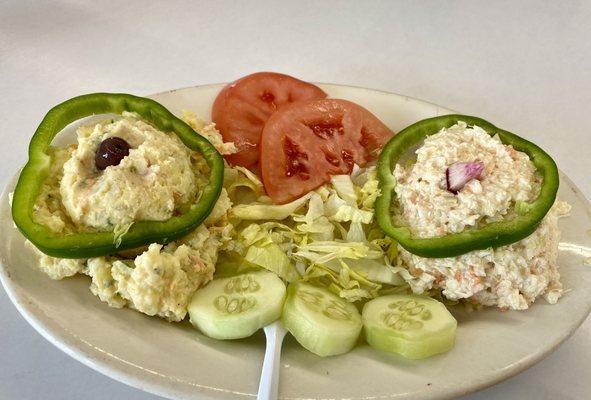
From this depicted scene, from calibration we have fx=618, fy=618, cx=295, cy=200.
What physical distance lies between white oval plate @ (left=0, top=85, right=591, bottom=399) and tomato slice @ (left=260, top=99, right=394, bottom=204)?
0.84 m

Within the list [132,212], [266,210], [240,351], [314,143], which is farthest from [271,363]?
[314,143]

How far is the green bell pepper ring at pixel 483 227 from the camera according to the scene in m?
2.43

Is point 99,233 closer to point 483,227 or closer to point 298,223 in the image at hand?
point 298,223

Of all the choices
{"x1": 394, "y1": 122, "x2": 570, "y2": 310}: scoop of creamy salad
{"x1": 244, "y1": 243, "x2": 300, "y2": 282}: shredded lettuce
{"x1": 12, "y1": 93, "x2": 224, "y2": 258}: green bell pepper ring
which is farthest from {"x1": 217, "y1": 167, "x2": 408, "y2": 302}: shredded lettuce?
{"x1": 12, "y1": 93, "x2": 224, "y2": 258}: green bell pepper ring

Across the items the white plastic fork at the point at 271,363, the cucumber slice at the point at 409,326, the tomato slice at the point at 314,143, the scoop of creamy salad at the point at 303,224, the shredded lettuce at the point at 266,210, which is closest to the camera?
the white plastic fork at the point at 271,363

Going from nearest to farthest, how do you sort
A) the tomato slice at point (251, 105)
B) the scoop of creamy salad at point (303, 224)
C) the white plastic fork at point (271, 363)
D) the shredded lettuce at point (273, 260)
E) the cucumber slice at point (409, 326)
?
the white plastic fork at point (271, 363)
the cucumber slice at point (409, 326)
the scoop of creamy salad at point (303, 224)
the shredded lettuce at point (273, 260)
the tomato slice at point (251, 105)

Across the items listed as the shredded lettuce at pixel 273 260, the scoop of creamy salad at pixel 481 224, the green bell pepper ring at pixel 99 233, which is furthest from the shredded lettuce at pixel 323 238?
the green bell pepper ring at pixel 99 233

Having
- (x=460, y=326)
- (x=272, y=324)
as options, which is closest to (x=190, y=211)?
(x=272, y=324)

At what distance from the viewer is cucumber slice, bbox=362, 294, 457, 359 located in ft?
7.22

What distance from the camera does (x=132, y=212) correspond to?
235 cm

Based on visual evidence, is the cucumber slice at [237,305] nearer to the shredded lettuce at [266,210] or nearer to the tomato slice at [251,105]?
the shredded lettuce at [266,210]

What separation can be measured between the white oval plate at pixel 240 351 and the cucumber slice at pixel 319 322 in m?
0.05

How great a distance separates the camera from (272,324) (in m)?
2.33

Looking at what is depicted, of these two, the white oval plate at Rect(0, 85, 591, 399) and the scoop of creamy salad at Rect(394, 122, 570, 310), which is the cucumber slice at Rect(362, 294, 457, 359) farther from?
the scoop of creamy salad at Rect(394, 122, 570, 310)
